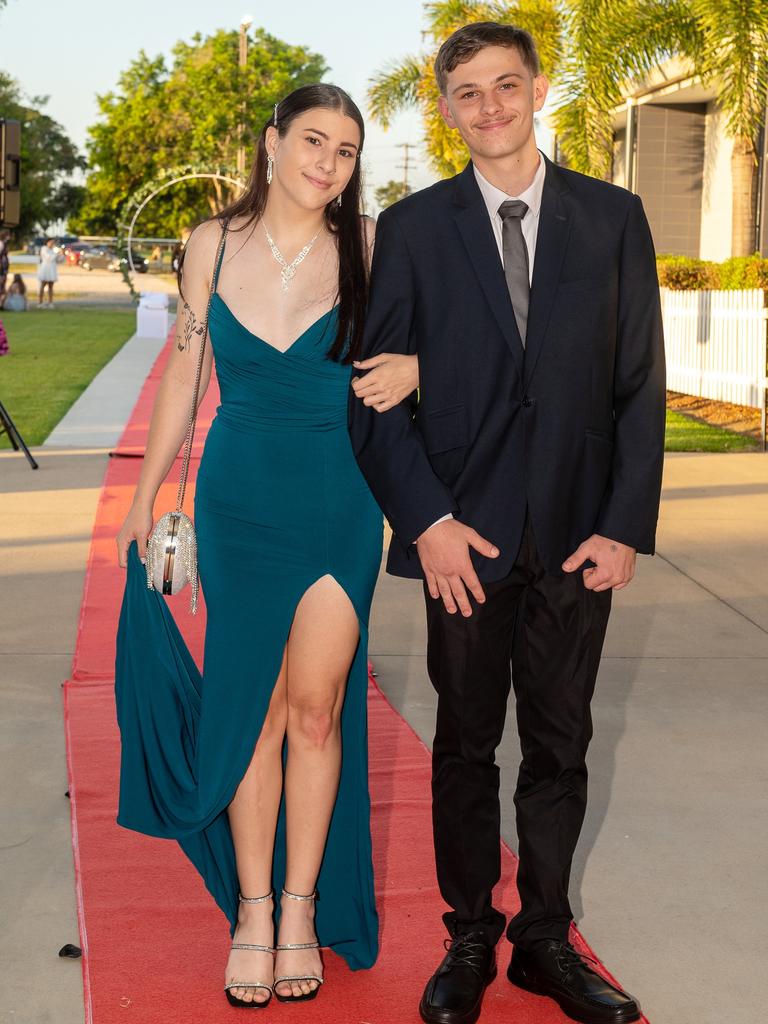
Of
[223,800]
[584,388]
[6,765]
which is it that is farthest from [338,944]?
[6,765]

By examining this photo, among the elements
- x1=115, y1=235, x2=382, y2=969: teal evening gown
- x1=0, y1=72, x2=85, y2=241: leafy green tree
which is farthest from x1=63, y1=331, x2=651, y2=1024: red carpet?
x1=0, y1=72, x2=85, y2=241: leafy green tree

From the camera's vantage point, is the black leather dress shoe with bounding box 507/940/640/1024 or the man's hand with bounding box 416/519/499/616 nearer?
the man's hand with bounding box 416/519/499/616

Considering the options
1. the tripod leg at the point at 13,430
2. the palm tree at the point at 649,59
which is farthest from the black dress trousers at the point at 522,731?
the palm tree at the point at 649,59

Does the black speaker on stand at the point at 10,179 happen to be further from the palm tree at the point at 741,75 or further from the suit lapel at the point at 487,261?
the palm tree at the point at 741,75

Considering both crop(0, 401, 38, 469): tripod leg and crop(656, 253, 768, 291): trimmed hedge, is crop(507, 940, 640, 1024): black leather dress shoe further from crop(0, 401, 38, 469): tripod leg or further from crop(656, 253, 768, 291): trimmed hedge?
crop(656, 253, 768, 291): trimmed hedge

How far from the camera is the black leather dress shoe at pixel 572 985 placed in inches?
120

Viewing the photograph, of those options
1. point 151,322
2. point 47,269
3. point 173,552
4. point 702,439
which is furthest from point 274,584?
point 47,269

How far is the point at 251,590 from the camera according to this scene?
317 centimetres

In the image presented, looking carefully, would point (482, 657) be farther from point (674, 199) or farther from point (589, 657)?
point (674, 199)

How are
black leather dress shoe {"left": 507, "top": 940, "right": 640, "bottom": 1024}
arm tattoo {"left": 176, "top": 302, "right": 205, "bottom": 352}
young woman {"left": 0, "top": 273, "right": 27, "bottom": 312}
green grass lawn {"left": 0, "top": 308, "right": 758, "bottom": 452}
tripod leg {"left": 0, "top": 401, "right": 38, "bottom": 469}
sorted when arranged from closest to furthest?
black leather dress shoe {"left": 507, "top": 940, "right": 640, "bottom": 1024} → arm tattoo {"left": 176, "top": 302, "right": 205, "bottom": 352} → tripod leg {"left": 0, "top": 401, "right": 38, "bottom": 469} → green grass lawn {"left": 0, "top": 308, "right": 758, "bottom": 452} → young woman {"left": 0, "top": 273, "right": 27, "bottom": 312}

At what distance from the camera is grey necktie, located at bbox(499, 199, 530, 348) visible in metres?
2.98

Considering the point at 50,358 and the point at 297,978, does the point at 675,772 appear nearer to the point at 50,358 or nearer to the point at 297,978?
the point at 297,978

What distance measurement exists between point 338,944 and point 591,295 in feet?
5.32

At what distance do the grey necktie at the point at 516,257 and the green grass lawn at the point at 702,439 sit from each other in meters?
10.7
